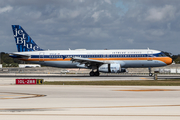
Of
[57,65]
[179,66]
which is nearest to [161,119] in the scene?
[57,65]

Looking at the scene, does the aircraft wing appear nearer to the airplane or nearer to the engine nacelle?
the airplane

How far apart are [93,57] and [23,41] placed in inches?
649

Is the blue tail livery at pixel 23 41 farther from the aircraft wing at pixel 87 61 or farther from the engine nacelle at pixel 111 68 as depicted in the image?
the engine nacelle at pixel 111 68

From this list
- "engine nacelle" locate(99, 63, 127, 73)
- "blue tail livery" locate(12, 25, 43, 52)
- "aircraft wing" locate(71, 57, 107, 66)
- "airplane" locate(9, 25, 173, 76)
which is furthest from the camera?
"blue tail livery" locate(12, 25, 43, 52)

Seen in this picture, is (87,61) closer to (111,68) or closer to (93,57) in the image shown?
(93,57)

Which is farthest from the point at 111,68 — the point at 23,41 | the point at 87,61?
the point at 23,41

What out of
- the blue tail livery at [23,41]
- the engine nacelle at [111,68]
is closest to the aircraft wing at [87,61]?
the engine nacelle at [111,68]

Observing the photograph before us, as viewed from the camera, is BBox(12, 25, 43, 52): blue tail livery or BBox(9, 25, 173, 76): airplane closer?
BBox(9, 25, 173, 76): airplane

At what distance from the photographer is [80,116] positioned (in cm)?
1243

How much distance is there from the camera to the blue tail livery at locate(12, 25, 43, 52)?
2362 inches

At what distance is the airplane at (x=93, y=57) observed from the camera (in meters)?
54.4

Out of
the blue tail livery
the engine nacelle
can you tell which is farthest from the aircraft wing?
the blue tail livery

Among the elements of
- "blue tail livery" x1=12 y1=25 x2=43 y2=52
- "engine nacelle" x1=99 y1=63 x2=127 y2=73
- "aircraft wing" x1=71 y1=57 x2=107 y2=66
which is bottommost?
"engine nacelle" x1=99 y1=63 x2=127 y2=73

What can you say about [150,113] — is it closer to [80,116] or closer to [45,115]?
[80,116]
